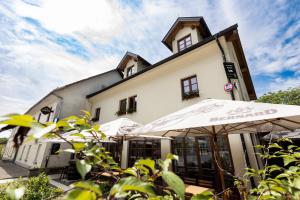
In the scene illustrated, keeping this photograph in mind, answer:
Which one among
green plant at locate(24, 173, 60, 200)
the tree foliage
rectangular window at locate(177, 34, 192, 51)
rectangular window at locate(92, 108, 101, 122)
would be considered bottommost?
green plant at locate(24, 173, 60, 200)

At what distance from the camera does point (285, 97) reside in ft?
86.3

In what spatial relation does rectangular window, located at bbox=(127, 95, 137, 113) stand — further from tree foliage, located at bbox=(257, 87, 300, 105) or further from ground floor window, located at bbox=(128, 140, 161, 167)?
tree foliage, located at bbox=(257, 87, 300, 105)

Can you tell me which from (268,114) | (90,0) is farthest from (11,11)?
(268,114)

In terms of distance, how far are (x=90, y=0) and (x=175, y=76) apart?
6.41m

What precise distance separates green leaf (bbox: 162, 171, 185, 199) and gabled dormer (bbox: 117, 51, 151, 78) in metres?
11.5

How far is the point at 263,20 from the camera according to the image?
707 cm

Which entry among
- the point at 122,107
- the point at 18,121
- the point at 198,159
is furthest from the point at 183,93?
the point at 18,121

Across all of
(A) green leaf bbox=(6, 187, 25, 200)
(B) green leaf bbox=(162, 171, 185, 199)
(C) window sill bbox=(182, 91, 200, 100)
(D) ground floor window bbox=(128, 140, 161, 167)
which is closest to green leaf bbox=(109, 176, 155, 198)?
(B) green leaf bbox=(162, 171, 185, 199)

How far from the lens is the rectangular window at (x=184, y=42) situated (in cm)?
904

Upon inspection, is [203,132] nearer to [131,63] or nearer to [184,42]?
[184,42]

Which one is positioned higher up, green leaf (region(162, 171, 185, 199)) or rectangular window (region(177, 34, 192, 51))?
rectangular window (region(177, 34, 192, 51))

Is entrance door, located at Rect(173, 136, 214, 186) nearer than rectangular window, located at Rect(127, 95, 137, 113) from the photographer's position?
Yes

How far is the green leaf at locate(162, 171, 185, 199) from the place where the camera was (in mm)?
493

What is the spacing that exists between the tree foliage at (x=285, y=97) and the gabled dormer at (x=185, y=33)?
26225mm
